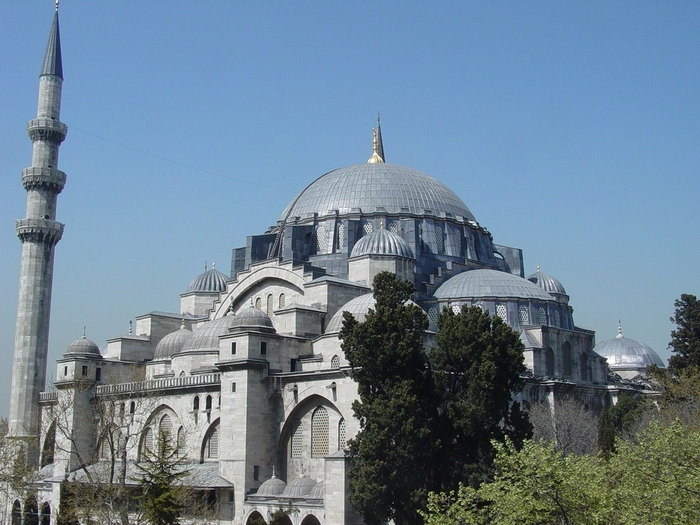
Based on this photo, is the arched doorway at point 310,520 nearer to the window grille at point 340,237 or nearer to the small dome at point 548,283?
the window grille at point 340,237

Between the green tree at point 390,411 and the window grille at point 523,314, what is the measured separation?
10570mm

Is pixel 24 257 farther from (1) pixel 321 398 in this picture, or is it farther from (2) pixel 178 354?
(1) pixel 321 398

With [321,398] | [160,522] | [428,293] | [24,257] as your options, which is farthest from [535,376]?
[24,257]

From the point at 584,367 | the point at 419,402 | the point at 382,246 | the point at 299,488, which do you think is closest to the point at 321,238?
the point at 382,246

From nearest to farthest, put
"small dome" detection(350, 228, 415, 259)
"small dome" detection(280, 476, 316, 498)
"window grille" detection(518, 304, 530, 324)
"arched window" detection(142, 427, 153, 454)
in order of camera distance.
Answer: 1. "small dome" detection(280, 476, 316, 498)
2. "arched window" detection(142, 427, 153, 454)
3. "window grille" detection(518, 304, 530, 324)
4. "small dome" detection(350, 228, 415, 259)

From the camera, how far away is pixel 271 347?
28.9m

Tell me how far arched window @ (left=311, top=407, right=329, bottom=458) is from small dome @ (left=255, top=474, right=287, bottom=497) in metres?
1.50

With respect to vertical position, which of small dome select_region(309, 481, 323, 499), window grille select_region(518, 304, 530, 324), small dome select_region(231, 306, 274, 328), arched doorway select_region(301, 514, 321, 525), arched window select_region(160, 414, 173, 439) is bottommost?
arched doorway select_region(301, 514, 321, 525)

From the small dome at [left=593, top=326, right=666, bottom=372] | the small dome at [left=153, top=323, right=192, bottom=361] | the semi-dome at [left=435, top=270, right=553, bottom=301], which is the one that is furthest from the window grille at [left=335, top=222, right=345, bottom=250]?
the small dome at [left=593, top=326, right=666, bottom=372]

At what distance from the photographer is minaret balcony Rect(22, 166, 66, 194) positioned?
124 feet

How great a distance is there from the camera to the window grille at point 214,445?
101 feet

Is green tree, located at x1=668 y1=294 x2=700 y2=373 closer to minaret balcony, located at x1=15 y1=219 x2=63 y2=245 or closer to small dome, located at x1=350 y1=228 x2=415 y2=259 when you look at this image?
small dome, located at x1=350 y1=228 x2=415 y2=259

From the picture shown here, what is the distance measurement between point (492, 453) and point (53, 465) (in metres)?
19.3

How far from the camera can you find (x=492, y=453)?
74.1 feet
